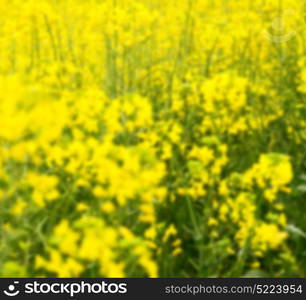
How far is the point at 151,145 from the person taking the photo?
251 centimetres

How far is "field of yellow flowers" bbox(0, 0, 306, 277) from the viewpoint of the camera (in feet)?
5.17

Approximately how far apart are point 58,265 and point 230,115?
1712 mm

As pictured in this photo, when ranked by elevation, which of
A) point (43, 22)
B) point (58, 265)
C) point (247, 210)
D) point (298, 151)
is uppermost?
point (43, 22)

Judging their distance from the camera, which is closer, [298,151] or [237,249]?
[237,249]

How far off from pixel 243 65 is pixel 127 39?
2.53ft

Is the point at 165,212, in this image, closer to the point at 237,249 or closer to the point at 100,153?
the point at 237,249

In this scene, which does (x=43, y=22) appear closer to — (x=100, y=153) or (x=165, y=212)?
(x=165, y=212)

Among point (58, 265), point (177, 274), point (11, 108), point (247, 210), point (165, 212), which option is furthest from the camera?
point (165, 212)

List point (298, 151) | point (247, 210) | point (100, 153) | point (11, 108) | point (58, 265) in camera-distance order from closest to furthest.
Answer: point (11, 108) < point (58, 265) < point (100, 153) < point (247, 210) < point (298, 151)

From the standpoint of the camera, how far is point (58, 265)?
1.49 m

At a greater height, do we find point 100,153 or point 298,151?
point 298,151

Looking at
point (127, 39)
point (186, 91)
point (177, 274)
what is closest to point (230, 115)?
point (186, 91)

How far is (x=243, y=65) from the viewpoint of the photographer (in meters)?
3.61

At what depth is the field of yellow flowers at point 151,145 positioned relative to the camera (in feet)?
5.17
